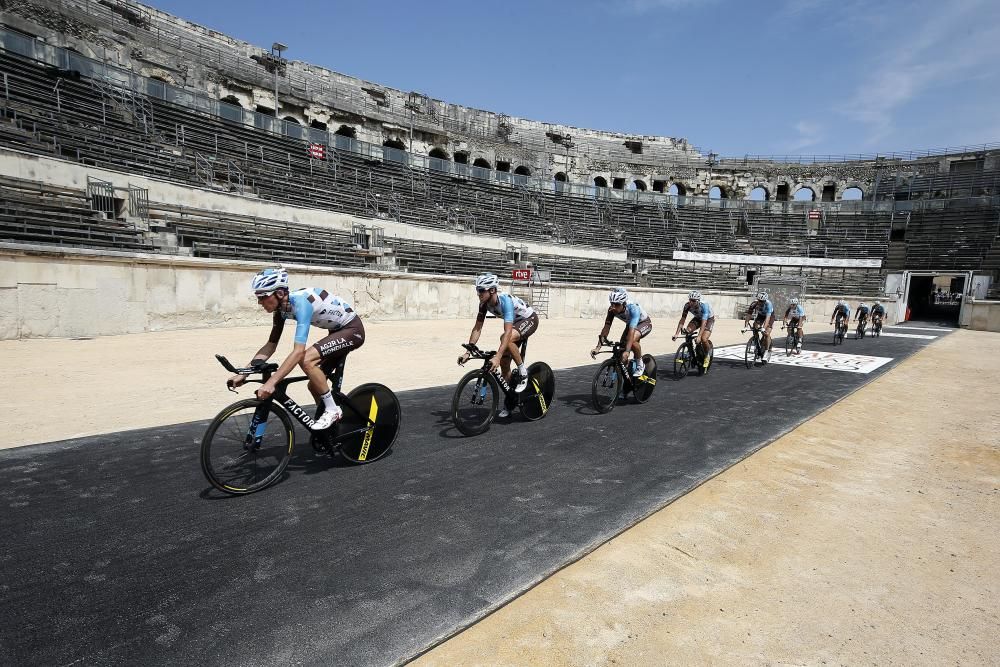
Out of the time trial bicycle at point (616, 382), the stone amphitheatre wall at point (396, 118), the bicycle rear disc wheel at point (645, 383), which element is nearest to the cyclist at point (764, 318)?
the bicycle rear disc wheel at point (645, 383)

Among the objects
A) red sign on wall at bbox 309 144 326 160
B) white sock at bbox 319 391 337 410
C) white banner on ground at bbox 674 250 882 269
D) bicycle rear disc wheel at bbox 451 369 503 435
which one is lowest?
bicycle rear disc wheel at bbox 451 369 503 435

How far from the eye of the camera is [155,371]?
841 centimetres

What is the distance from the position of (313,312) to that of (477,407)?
2.71m

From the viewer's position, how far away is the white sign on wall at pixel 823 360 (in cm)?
1192

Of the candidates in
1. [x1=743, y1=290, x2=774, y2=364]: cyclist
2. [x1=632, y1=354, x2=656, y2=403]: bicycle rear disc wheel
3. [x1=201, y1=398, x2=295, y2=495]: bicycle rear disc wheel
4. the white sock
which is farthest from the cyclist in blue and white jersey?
[x1=743, y1=290, x2=774, y2=364]: cyclist

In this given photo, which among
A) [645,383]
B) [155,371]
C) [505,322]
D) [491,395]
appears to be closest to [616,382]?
[645,383]

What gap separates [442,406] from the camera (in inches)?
269

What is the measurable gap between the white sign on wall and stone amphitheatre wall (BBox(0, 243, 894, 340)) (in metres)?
12.1

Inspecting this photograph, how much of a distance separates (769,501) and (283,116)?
36.1 m

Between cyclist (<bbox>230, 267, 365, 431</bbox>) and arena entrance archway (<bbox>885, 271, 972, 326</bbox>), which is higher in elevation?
arena entrance archway (<bbox>885, 271, 972, 326</bbox>)

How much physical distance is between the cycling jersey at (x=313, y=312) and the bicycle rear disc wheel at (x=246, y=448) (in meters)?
0.71

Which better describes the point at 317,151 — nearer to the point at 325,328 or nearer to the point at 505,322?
the point at 505,322

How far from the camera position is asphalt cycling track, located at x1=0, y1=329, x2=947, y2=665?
237cm

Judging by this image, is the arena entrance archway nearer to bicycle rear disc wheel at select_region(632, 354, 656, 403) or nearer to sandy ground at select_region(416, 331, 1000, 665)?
bicycle rear disc wheel at select_region(632, 354, 656, 403)
